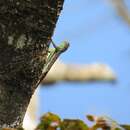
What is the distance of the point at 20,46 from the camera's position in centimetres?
118

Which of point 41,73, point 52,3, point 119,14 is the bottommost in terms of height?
point 41,73

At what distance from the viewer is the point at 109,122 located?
3.81ft

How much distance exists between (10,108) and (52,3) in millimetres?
229

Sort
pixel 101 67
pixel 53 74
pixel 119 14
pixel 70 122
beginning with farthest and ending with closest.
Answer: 1. pixel 119 14
2. pixel 101 67
3. pixel 53 74
4. pixel 70 122

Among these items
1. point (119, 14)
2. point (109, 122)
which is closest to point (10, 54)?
point (109, 122)

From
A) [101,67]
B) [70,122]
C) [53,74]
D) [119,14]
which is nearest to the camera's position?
[70,122]

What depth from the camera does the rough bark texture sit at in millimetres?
1167

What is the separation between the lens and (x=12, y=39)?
1176 mm

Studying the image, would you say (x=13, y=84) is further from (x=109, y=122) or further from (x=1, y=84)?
(x=109, y=122)

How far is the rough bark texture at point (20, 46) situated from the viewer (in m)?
1.17

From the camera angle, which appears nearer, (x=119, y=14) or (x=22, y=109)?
(x=22, y=109)

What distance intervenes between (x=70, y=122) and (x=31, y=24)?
0.21m

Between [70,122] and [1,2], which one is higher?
[1,2]

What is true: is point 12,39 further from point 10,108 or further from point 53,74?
point 53,74
